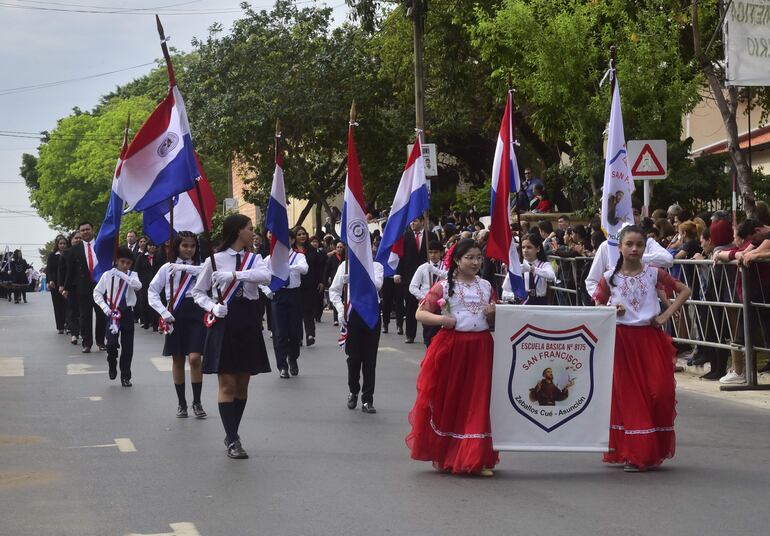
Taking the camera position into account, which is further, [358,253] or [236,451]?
[358,253]

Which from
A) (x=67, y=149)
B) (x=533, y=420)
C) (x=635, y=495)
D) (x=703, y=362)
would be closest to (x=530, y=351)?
(x=533, y=420)

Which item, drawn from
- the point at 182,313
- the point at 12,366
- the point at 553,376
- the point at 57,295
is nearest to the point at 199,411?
the point at 182,313

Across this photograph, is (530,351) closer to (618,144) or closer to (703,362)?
(618,144)

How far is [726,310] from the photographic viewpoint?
14.8 metres

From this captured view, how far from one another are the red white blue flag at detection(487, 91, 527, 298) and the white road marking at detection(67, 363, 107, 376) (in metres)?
6.79

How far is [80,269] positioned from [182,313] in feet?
32.5

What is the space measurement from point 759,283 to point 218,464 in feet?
22.4

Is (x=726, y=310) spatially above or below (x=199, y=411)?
above

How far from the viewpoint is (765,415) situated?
12445 mm

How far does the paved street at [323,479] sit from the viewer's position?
24.8 feet

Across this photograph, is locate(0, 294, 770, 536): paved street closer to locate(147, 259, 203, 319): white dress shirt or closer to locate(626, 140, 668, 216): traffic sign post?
locate(147, 259, 203, 319): white dress shirt

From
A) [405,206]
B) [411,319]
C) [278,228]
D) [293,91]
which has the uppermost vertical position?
[293,91]

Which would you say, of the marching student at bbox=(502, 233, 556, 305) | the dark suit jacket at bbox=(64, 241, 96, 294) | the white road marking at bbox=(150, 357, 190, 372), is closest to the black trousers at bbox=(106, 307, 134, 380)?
the white road marking at bbox=(150, 357, 190, 372)

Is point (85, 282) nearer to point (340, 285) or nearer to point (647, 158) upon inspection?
point (340, 285)
